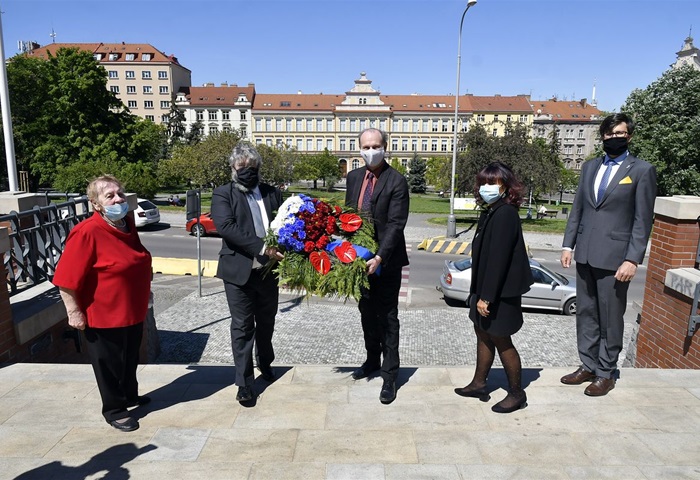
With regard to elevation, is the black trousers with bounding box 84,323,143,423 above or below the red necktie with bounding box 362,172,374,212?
below

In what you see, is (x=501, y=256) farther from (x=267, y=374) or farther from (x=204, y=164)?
(x=204, y=164)

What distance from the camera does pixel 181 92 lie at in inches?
3371

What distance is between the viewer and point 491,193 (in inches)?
137

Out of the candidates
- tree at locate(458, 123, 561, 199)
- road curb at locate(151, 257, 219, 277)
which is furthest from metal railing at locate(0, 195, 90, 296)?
tree at locate(458, 123, 561, 199)

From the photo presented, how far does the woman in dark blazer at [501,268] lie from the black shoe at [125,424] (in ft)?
8.54

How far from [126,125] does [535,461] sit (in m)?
40.0

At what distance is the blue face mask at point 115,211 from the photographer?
3.31m

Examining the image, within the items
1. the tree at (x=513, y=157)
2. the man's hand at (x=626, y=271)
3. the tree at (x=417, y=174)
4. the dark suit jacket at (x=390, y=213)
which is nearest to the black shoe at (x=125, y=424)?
the dark suit jacket at (x=390, y=213)

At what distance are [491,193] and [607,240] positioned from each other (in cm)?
115

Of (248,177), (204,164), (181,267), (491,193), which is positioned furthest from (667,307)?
(204,164)

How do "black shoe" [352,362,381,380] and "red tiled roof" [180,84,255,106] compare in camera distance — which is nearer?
"black shoe" [352,362,381,380]

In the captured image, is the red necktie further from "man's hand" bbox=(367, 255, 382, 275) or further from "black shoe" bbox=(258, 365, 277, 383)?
"black shoe" bbox=(258, 365, 277, 383)

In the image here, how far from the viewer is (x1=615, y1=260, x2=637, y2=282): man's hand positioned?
3.74 meters

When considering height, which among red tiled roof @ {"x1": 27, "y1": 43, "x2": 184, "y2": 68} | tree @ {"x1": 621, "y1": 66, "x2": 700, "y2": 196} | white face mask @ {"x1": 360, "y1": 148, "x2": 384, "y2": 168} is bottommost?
white face mask @ {"x1": 360, "y1": 148, "x2": 384, "y2": 168}
